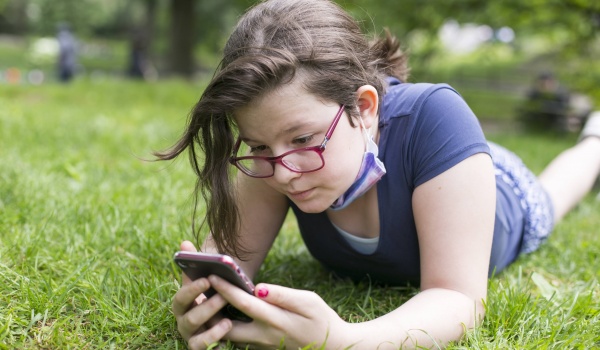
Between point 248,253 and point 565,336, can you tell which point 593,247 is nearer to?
point 565,336

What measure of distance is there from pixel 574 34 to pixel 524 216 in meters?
8.90

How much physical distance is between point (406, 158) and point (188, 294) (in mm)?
819

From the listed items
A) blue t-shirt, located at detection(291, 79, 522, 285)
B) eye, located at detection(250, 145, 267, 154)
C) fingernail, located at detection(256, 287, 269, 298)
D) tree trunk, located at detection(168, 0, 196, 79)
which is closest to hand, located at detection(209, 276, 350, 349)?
fingernail, located at detection(256, 287, 269, 298)

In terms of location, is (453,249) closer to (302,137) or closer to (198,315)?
(302,137)

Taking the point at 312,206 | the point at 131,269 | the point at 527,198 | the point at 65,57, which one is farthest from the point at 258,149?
the point at 65,57

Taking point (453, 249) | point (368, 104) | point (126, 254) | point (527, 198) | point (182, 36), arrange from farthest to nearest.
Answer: point (182, 36) → point (527, 198) → point (126, 254) → point (368, 104) → point (453, 249)

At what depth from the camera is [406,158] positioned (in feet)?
6.98

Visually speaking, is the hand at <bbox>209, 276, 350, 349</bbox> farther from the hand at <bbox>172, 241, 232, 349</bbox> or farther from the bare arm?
the bare arm

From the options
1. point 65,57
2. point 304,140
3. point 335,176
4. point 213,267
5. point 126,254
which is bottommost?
point 65,57

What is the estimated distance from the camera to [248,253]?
2.40 metres

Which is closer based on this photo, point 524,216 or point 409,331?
point 409,331

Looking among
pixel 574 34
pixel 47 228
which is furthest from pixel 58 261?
pixel 574 34

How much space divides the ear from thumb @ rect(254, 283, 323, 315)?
617 mm

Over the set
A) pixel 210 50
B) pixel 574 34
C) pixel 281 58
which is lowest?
pixel 210 50
